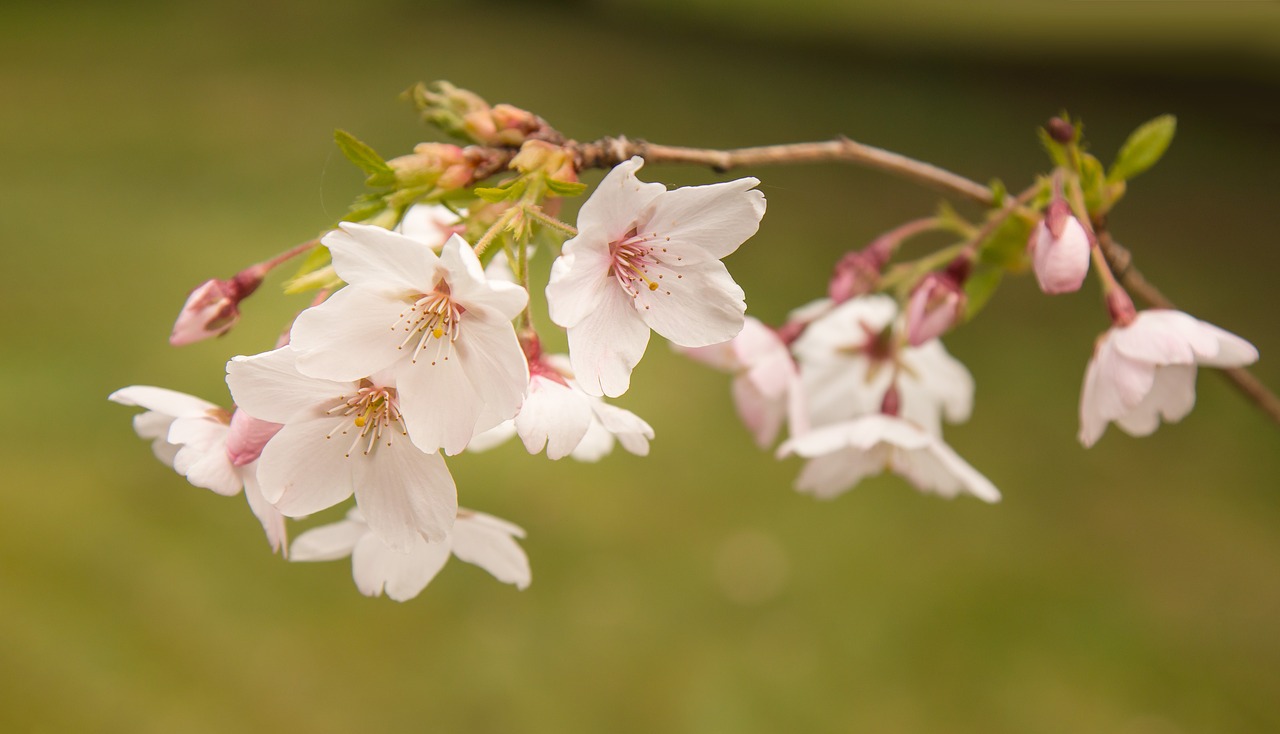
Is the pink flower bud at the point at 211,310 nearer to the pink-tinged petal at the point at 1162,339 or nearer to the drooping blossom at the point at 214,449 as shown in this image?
the drooping blossom at the point at 214,449

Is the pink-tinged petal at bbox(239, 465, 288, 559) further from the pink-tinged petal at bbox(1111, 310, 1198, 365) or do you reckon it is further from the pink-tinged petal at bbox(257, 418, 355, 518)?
the pink-tinged petal at bbox(1111, 310, 1198, 365)

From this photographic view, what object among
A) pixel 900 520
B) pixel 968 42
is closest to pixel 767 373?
pixel 900 520

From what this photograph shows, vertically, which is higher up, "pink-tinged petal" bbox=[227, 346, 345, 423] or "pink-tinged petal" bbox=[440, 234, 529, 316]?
"pink-tinged petal" bbox=[440, 234, 529, 316]

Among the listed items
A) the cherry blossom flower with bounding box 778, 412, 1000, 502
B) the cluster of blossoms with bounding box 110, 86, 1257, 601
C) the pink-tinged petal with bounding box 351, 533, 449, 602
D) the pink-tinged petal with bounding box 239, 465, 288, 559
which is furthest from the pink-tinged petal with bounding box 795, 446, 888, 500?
the pink-tinged petal with bounding box 239, 465, 288, 559

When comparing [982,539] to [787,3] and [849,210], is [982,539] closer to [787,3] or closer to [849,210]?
[849,210]

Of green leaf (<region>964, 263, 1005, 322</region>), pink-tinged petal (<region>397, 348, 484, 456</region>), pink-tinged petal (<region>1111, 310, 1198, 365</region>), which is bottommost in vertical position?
green leaf (<region>964, 263, 1005, 322</region>)

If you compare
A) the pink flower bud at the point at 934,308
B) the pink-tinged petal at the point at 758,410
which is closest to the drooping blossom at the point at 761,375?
the pink-tinged petal at the point at 758,410

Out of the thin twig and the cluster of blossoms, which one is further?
Answer: the thin twig
